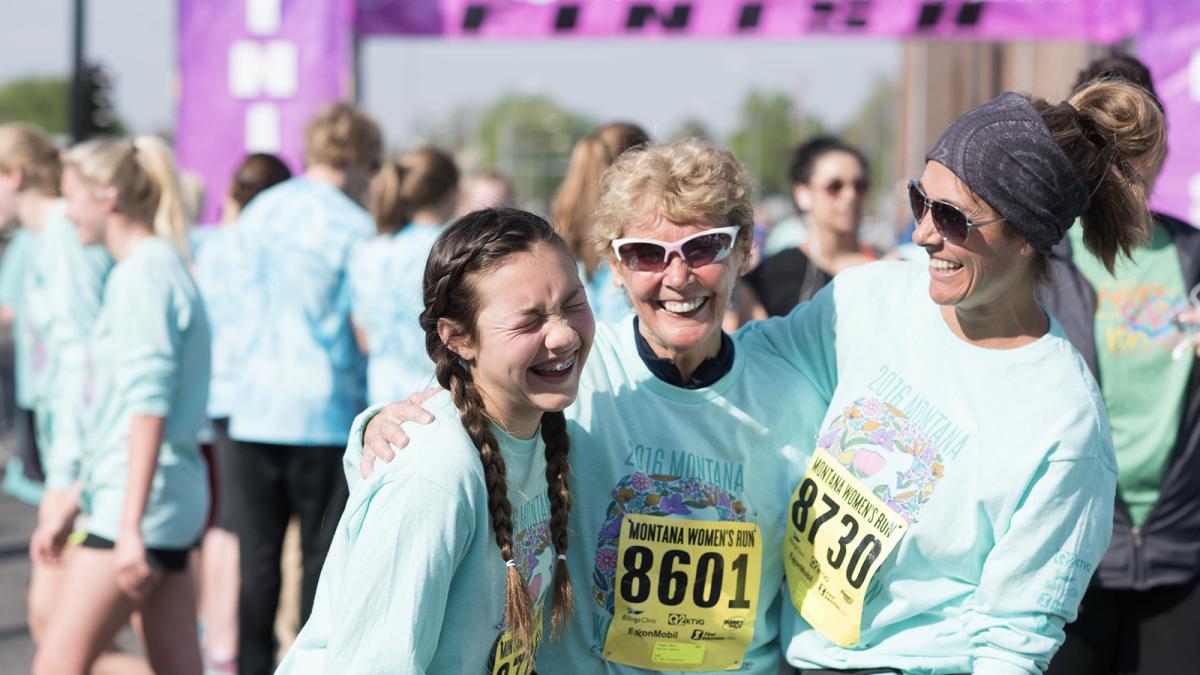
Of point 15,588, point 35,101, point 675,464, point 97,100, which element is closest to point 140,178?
point 675,464

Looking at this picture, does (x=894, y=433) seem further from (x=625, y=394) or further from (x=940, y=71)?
(x=940, y=71)

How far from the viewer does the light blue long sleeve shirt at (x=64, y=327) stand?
171 inches

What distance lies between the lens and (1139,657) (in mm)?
3611

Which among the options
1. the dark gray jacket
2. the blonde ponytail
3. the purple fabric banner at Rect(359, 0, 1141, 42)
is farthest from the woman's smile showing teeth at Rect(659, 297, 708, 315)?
the purple fabric banner at Rect(359, 0, 1141, 42)

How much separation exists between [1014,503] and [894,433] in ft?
0.85

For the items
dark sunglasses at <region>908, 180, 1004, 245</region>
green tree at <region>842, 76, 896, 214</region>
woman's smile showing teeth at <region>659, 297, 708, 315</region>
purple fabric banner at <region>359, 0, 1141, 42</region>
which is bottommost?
woman's smile showing teeth at <region>659, 297, 708, 315</region>

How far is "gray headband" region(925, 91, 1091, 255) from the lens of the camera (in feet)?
7.94

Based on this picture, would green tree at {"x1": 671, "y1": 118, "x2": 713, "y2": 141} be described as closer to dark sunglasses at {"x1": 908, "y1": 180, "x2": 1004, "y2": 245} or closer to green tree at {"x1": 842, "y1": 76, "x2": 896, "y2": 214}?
dark sunglasses at {"x1": 908, "y1": 180, "x2": 1004, "y2": 245}

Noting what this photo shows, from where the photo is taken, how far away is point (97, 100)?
784 inches

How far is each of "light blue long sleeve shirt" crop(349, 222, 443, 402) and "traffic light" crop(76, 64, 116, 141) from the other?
46.9 ft

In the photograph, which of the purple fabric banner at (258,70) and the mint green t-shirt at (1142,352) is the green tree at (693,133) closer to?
the mint green t-shirt at (1142,352)

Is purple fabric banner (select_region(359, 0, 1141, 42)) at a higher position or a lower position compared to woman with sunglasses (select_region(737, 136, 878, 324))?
higher

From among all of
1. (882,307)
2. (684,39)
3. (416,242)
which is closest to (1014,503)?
(882,307)

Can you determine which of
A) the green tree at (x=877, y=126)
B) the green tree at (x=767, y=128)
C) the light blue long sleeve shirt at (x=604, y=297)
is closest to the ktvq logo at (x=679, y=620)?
the light blue long sleeve shirt at (x=604, y=297)
